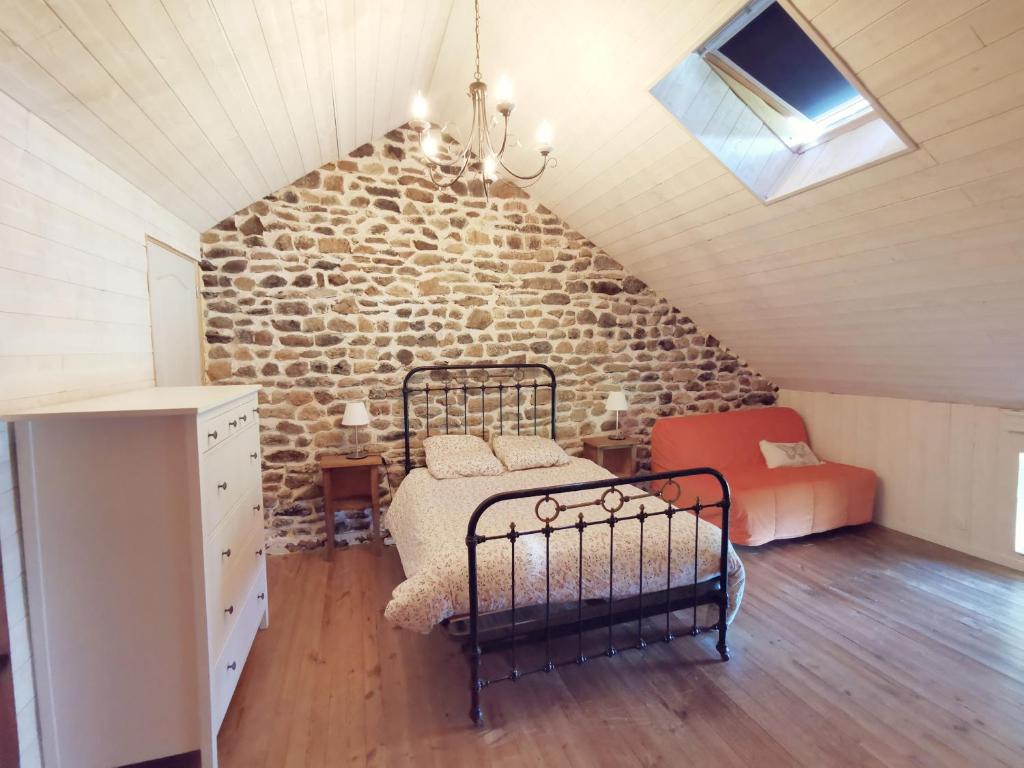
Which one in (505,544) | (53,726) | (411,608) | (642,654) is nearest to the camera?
(53,726)

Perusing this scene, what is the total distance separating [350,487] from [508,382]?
1.47 m

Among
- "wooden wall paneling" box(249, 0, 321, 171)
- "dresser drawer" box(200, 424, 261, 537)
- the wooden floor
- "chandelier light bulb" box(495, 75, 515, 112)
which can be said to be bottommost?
the wooden floor

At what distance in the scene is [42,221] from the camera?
160cm

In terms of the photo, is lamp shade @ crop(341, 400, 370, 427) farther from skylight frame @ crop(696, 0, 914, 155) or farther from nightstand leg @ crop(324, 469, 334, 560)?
skylight frame @ crop(696, 0, 914, 155)

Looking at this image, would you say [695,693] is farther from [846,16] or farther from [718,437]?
[846,16]

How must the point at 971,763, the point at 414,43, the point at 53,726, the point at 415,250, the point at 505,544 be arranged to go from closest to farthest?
the point at 53,726, the point at 971,763, the point at 505,544, the point at 414,43, the point at 415,250

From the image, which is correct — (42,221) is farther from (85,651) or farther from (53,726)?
(53,726)

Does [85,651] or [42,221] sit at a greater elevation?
[42,221]

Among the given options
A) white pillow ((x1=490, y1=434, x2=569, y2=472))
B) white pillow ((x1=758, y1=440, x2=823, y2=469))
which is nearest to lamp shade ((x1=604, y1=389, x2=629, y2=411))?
white pillow ((x1=490, y1=434, x2=569, y2=472))

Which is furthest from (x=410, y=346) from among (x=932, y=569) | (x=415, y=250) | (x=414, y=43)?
(x=932, y=569)

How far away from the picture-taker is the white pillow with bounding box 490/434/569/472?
11.6 feet

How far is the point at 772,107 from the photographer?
272 cm

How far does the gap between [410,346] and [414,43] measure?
6.38 ft

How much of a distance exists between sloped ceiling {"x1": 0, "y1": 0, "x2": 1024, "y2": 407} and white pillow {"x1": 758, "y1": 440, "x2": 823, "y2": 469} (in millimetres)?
664
